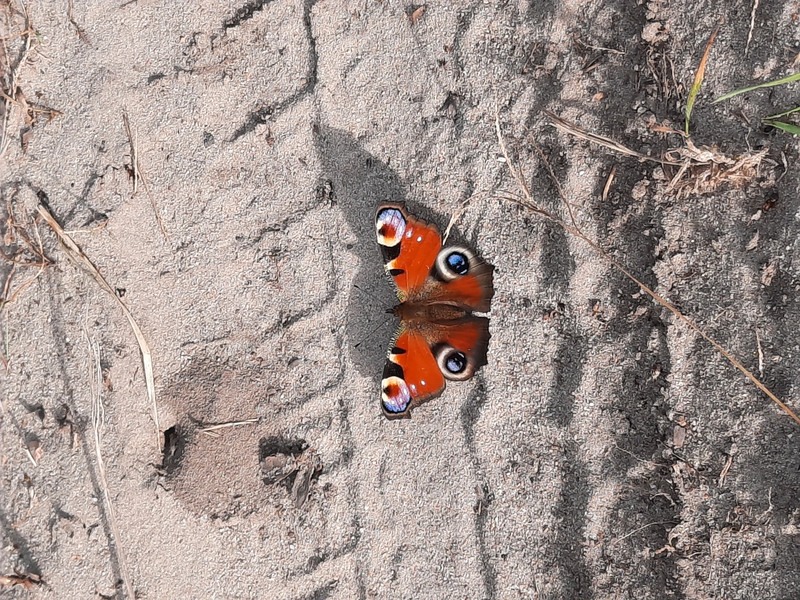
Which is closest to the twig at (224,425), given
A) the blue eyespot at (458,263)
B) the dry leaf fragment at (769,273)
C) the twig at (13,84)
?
the blue eyespot at (458,263)

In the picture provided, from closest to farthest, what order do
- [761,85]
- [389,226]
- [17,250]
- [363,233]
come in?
[761,85] < [389,226] < [363,233] < [17,250]

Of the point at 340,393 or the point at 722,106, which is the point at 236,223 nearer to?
the point at 340,393

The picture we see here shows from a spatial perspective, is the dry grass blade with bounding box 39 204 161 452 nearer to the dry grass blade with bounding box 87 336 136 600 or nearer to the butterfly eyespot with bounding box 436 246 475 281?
the dry grass blade with bounding box 87 336 136 600

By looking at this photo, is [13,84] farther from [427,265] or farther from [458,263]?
[458,263]

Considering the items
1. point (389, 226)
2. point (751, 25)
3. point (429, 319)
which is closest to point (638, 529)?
point (429, 319)

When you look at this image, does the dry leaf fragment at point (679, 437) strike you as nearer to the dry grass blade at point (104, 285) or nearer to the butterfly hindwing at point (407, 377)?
the butterfly hindwing at point (407, 377)

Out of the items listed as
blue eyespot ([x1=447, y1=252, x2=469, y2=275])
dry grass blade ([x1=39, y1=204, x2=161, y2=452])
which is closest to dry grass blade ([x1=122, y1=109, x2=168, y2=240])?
dry grass blade ([x1=39, y1=204, x2=161, y2=452])
